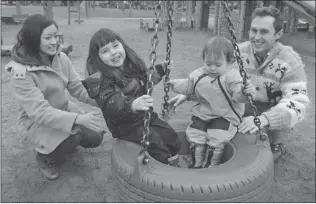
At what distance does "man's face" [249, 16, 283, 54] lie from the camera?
2258 mm

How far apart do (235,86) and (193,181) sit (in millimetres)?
675

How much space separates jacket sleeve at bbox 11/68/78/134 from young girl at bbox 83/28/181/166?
0.25m

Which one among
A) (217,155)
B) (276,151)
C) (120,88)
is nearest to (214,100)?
(217,155)

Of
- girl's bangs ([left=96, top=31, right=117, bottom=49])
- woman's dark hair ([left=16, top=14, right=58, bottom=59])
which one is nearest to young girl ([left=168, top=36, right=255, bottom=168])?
girl's bangs ([left=96, top=31, right=117, bottom=49])

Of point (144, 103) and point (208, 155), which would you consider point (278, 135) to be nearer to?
point (208, 155)

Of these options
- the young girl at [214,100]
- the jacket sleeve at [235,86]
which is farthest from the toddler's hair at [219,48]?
the jacket sleeve at [235,86]

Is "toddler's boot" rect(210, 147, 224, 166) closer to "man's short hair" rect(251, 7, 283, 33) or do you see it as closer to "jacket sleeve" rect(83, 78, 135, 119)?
"jacket sleeve" rect(83, 78, 135, 119)

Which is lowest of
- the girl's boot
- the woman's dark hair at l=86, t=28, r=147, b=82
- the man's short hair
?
the girl's boot

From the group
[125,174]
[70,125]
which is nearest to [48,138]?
[70,125]

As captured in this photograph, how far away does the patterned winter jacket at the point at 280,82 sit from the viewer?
1.99m

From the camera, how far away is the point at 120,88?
2.00m

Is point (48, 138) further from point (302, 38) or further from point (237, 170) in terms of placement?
point (302, 38)

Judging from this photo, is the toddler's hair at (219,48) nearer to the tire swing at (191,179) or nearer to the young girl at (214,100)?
the young girl at (214,100)

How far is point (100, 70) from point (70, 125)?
15.8 inches
